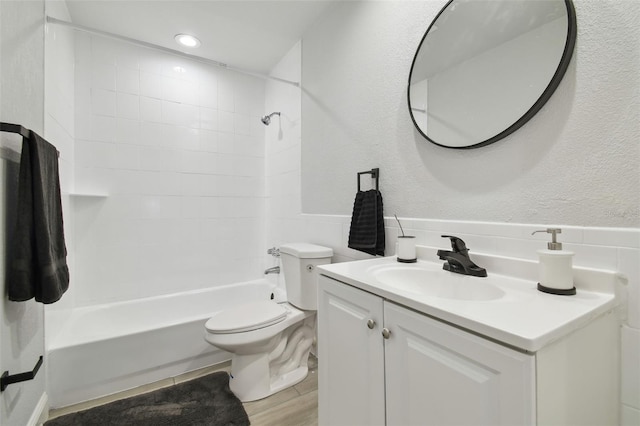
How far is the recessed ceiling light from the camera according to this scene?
7.14ft

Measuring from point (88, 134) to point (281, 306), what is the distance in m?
1.96

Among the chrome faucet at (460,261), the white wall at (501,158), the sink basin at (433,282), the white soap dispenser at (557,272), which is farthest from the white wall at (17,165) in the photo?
the white soap dispenser at (557,272)

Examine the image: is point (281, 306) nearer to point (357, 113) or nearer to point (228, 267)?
point (228, 267)

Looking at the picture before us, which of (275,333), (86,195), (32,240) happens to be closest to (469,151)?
(275,333)

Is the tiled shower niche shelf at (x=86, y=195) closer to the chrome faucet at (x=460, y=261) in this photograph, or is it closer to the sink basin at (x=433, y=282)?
the sink basin at (x=433, y=282)

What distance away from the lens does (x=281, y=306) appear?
1.82 meters

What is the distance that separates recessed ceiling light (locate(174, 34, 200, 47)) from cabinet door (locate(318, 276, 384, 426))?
2.21 metres

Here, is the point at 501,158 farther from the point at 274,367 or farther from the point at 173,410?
the point at 173,410

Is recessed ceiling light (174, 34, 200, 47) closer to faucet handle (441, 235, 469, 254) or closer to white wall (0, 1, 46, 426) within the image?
white wall (0, 1, 46, 426)

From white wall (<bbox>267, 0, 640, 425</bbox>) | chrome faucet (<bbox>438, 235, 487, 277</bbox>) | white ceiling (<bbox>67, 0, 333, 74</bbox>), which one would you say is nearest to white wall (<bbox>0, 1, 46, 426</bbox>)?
white ceiling (<bbox>67, 0, 333, 74</bbox>)

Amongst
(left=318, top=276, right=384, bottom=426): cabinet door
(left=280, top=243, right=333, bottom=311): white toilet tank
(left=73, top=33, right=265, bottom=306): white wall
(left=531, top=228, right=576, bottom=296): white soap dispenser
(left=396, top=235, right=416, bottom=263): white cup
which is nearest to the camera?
(left=531, top=228, right=576, bottom=296): white soap dispenser

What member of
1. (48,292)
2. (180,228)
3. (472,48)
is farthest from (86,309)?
(472,48)

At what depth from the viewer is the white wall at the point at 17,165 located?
0.98m

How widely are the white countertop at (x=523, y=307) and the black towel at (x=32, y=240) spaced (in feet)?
3.75
